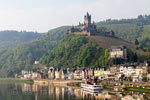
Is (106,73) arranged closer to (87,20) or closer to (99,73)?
(99,73)

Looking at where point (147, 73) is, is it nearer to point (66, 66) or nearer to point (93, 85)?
point (93, 85)

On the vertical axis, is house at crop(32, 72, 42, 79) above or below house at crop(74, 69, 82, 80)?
below

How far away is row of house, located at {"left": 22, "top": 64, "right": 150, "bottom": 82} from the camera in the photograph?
105 meters

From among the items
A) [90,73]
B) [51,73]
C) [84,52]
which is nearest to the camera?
[90,73]

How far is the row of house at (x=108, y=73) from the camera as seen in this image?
10494 cm

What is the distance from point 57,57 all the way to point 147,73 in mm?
73968

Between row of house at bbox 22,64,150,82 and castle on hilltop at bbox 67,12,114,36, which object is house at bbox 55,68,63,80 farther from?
castle on hilltop at bbox 67,12,114,36

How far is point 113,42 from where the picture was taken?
556 ft

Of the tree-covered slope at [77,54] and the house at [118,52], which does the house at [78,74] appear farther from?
the house at [118,52]

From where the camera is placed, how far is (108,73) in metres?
118

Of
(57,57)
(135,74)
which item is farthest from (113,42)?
(135,74)

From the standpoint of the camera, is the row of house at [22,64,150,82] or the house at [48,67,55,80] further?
the house at [48,67,55,80]

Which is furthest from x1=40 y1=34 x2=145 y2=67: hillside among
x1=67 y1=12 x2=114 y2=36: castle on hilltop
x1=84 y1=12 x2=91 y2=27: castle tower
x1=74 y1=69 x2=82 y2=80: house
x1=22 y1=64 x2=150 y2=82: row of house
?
x1=84 y1=12 x2=91 y2=27: castle tower

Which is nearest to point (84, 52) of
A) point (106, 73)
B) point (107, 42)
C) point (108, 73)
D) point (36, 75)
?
point (107, 42)
